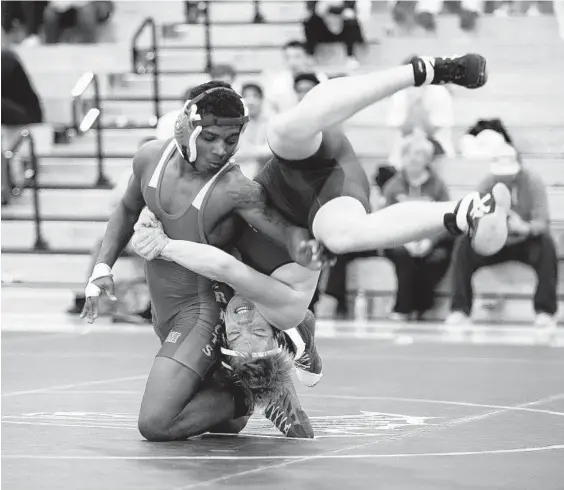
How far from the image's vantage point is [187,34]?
14.6 meters

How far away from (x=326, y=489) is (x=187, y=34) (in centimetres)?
1078

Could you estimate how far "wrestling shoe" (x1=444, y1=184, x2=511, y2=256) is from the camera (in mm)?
4770

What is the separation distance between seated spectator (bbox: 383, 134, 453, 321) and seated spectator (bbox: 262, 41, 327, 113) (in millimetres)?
911

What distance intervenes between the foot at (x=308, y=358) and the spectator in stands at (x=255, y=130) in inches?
190

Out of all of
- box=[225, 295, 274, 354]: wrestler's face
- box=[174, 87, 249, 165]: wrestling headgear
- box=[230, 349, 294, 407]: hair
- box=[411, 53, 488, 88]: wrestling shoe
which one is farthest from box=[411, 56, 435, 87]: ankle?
box=[230, 349, 294, 407]: hair

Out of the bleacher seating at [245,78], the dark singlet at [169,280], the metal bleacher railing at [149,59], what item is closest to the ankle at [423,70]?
the dark singlet at [169,280]

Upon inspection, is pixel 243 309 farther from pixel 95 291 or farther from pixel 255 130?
pixel 255 130

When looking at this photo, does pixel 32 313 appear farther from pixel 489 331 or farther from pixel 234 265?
pixel 234 265

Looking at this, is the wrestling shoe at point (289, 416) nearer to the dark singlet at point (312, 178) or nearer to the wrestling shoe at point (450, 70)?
the dark singlet at point (312, 178)

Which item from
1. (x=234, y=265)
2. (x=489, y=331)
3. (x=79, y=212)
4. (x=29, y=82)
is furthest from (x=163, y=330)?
(x=29, y=82)

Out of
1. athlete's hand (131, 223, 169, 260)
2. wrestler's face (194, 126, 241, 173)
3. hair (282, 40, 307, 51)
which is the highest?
hair (282, 40, 307, 51)

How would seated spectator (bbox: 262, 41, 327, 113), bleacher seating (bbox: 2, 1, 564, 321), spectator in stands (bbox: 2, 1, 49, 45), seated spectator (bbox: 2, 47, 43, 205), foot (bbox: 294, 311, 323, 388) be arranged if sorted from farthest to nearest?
spectator in stands (bbox: 2, 1, 49, 45) → seated spectator (bbox: 2, 47, 43, 205) → bleacher seating (bbox: 2, 1, 564, 321) → seated spectator (bbox: 262, 41, 327, 113) → foot (bbox: 294, 311, 323, 388)

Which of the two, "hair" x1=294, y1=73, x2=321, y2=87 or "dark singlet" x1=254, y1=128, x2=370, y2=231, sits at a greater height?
"hair" x1=294, y1=73, x2=321, y2=87

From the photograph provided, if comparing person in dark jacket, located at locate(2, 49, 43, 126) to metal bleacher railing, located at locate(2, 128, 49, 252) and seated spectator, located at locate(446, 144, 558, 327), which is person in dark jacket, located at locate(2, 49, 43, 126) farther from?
seated spectator, located at locate(446, 144, 558, 327)
